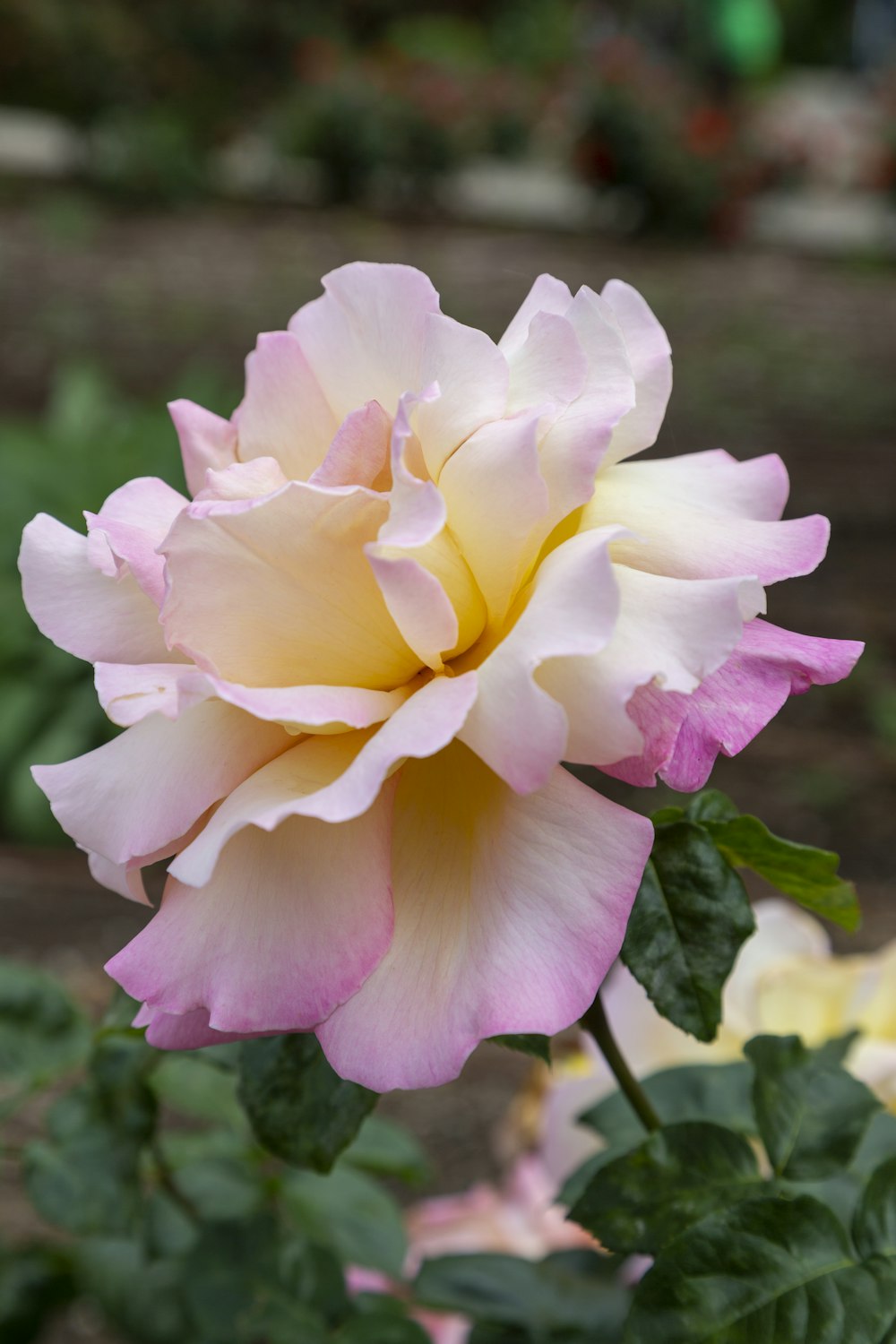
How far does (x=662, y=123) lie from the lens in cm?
723

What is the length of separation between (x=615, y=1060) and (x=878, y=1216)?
3.4 inches

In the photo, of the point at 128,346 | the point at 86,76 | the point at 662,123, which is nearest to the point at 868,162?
the point at 662,123

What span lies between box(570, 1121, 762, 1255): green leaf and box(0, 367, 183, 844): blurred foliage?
200 cm

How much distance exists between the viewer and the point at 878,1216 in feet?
1.26

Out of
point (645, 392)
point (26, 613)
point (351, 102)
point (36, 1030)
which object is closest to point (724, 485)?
point (645, 392)

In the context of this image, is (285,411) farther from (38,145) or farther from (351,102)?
(38,145)

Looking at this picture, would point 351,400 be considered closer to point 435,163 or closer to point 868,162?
point 435,163

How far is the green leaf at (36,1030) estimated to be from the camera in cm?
55

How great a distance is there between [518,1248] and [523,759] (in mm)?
516

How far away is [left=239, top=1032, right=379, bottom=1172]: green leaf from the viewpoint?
1.25 feet

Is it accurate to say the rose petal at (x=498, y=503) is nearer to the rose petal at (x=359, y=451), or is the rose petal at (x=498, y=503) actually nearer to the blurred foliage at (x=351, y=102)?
the rose petal at (x=359, y=451)

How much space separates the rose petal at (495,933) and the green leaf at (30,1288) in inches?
15.4

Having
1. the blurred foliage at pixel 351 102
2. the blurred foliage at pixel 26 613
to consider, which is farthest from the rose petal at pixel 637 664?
the blurred foliage at pixel 351 102

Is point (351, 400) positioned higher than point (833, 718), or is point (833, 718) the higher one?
point (351, 400)
